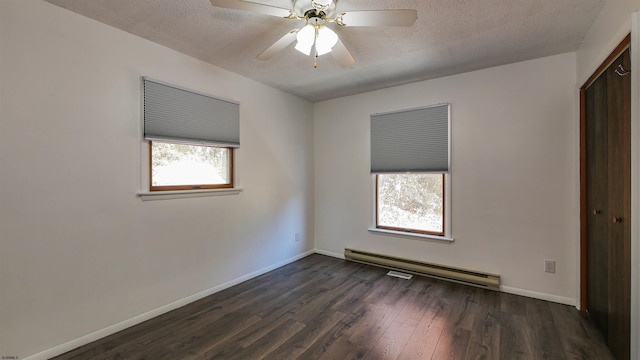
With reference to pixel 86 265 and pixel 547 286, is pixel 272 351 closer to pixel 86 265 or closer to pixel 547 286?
pixel 86 265

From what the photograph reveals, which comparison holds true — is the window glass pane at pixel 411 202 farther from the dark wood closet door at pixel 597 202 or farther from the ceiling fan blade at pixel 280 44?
the ceiling fan blade at pixel 280 44

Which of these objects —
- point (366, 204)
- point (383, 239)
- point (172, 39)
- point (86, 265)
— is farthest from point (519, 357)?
point (172, 39)

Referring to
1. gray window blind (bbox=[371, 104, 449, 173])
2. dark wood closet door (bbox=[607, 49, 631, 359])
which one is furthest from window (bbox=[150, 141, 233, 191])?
dark wood closet door (bbox=[607, 49, 631, 359])

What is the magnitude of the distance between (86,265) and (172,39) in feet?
Answer: 6.60

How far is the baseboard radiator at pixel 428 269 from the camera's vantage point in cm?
303

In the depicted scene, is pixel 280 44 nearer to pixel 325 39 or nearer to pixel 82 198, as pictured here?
pixel 325 39

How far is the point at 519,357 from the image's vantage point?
191cm

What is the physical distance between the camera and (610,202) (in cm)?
191

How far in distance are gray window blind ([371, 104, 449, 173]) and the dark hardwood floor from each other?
1487 millimetres

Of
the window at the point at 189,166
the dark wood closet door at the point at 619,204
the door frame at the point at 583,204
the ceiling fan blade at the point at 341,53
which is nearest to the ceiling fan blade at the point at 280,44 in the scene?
the ceiling fan blade at the point at 341,53

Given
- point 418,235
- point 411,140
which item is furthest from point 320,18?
point 418,235

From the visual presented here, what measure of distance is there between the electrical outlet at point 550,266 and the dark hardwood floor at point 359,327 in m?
0.32

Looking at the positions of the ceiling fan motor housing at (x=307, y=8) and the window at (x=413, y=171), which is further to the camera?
the window at (x=413, y=171)

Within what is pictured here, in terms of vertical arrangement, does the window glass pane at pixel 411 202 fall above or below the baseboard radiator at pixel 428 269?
above
